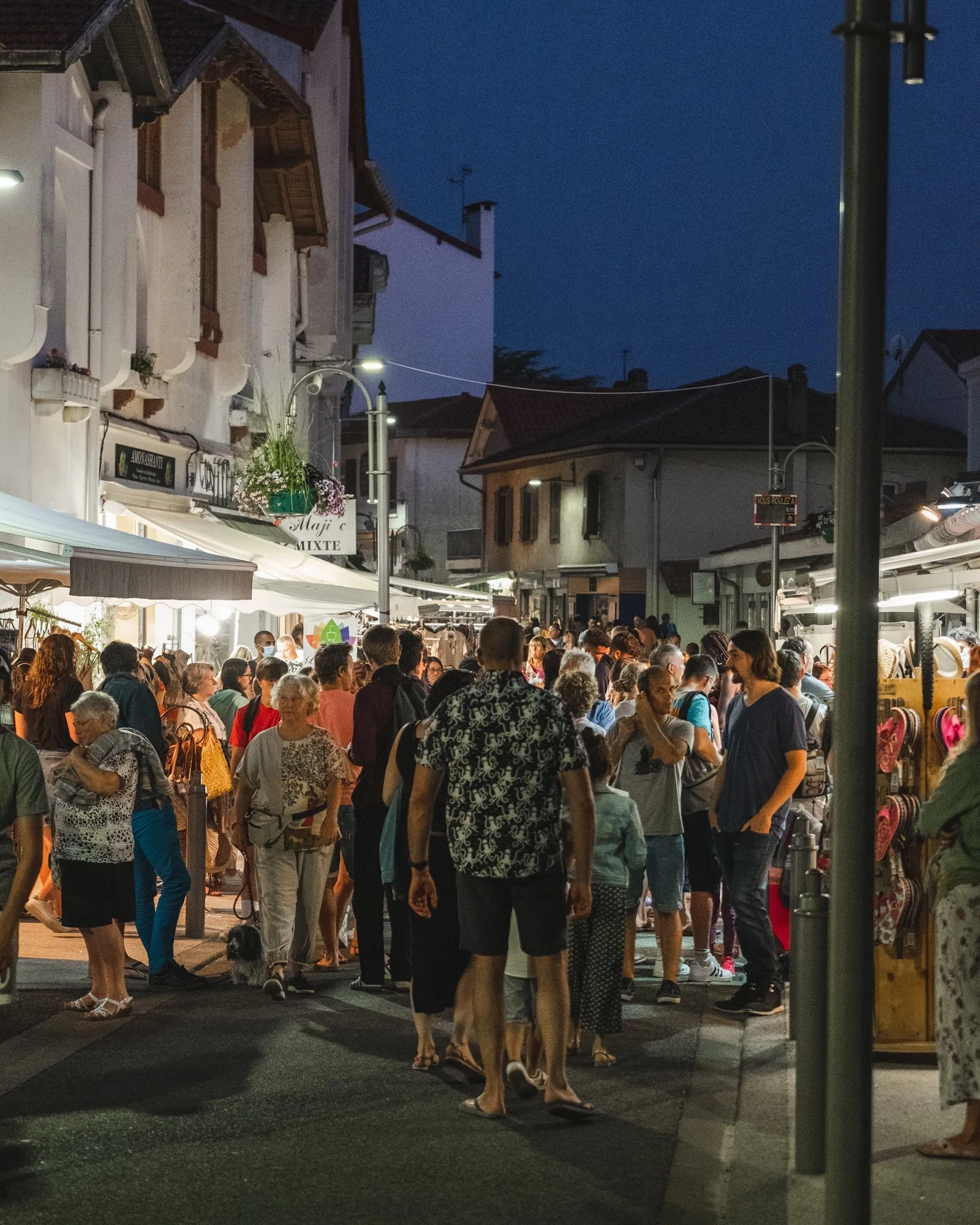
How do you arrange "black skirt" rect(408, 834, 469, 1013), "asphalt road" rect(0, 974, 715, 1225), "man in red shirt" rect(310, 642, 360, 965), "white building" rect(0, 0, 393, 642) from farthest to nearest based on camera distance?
"white building" rect(0, 0, 393, 642)
"man in red shirt" rect(310, 642, 360, 965)
"black skirt" rect(408, 834, 469, 1013)
"asphalt road" rect(0, 974, 715, 1225)

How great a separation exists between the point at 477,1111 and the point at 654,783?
10.5 feet

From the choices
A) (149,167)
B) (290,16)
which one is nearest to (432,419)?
(290,16)

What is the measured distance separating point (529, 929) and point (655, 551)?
153ft

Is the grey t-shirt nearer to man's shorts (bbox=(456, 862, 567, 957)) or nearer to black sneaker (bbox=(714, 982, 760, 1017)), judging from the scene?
black sneaker (bbox=(714, 982, 760, 1017))

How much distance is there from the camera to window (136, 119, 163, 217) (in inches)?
796

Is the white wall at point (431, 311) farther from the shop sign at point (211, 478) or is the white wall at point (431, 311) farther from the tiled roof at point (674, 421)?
the shop sign at point (211, 478)

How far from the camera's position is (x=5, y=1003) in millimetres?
6926

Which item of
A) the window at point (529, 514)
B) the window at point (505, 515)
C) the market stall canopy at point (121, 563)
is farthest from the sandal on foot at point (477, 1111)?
the window at point (505, 515)

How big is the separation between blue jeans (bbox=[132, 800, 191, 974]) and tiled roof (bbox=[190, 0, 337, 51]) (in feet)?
66.1

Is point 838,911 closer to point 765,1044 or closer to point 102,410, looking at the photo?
point 765,1044

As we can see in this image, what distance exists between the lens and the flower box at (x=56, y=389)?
16703 mm

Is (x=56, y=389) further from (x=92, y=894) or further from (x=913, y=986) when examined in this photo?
(x=913, y=986)

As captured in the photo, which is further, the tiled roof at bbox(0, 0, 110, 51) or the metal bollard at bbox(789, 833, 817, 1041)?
the tiled roof at bbox(0, 0, 110, 51)

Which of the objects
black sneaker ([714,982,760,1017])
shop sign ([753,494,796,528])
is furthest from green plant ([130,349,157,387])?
shop sign ([753,494,796,528])
